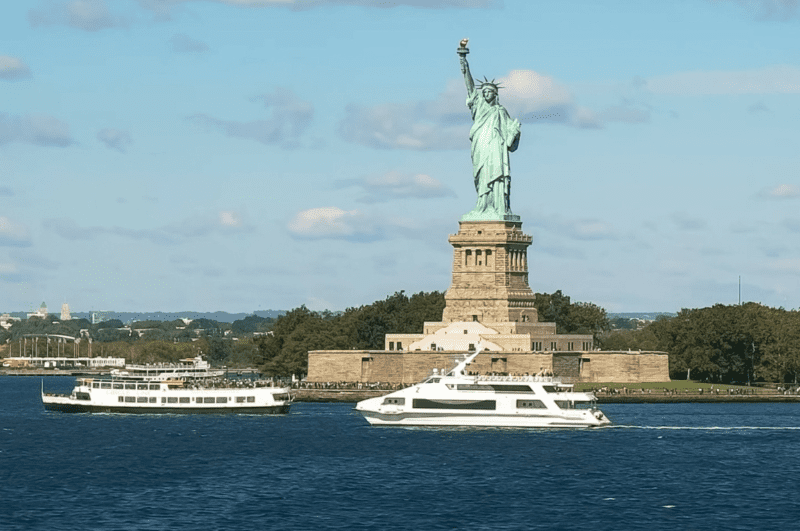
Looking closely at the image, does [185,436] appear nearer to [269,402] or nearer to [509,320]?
[269,402]

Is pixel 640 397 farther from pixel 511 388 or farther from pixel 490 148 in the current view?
pixel 511 388

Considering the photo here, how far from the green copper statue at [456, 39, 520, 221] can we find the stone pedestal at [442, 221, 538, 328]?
2375 millimetres

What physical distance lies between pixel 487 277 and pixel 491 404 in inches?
1940

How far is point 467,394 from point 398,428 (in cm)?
664

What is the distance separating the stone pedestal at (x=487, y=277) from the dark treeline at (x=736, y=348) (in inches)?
757

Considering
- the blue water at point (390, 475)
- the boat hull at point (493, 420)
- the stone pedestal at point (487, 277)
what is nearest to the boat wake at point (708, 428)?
the blue water at point (390, 475)

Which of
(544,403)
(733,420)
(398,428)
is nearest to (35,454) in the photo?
(398,428)

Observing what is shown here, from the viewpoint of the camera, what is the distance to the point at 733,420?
4911 inches

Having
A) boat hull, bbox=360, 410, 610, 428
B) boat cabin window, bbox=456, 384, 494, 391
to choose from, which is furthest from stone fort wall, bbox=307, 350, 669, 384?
boat cabin window, bbox=456, 384, 494, 391

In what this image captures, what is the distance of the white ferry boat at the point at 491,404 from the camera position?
109000 mm

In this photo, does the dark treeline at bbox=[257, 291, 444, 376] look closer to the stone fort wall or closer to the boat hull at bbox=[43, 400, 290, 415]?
the stone fort wall

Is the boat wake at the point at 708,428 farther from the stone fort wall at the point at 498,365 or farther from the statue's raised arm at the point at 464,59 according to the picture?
the statue's raised arm at the point at 464,59

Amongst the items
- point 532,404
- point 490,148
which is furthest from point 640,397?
point 532,404

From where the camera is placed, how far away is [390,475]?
86.9 metres
